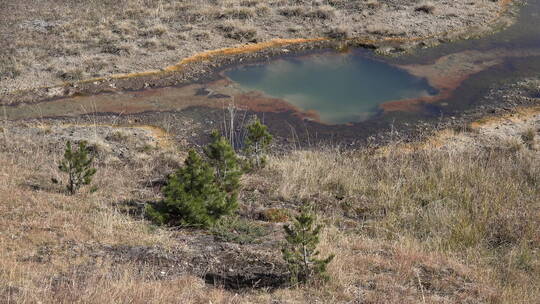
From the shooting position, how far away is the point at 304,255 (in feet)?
19.7

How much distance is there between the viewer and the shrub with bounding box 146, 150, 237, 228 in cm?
781

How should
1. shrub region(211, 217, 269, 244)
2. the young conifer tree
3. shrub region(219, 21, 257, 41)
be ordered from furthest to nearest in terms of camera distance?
shrub region(219, 21, 257, 41) → the young conifer tree → shrub region(211, 217, 269, 244)

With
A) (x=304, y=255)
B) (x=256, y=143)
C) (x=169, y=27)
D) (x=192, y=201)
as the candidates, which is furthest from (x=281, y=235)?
(x=169, y=27)

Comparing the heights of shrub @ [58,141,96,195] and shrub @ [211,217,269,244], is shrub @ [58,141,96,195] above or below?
above

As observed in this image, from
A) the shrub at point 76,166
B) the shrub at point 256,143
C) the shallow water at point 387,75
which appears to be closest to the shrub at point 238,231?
the shrub at point 76,166

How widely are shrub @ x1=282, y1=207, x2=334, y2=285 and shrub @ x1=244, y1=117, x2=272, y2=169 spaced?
510cm

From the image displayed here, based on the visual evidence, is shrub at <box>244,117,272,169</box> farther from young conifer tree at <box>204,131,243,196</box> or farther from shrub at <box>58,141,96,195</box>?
shrub at <box>58,141,96,195</box>

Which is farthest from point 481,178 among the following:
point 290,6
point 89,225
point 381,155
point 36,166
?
point 290,6

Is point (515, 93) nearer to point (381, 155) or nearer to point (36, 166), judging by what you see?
point (381, 155)

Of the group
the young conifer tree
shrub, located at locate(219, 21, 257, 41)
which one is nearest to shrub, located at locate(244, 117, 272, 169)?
the young conifer tree

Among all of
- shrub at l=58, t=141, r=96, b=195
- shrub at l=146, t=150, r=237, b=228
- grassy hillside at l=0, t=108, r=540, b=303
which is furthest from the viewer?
shrub at l=58, t=141, r=96, b=195

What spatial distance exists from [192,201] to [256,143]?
4.45 m

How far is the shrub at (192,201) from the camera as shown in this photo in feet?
25.6

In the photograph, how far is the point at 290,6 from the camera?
2481cm
